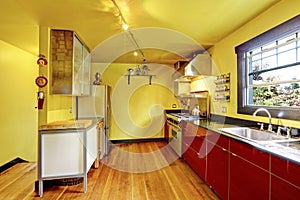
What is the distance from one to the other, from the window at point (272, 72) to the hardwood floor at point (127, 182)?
1398 millimetres

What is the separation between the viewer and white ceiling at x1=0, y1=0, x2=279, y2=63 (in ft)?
7.25

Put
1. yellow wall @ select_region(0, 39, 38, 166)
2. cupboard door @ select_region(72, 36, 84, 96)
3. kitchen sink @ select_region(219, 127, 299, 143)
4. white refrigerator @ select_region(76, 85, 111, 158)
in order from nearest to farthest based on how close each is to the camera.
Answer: kitchen sink @ select_region(219, 127, 299, 143) < cupboard door @ select_region(72, 36, 84, 96) < yellow wall @ select_region(0, 39, 38, 166) < white refrigerator @ select_region(76, 85, 111, 158)

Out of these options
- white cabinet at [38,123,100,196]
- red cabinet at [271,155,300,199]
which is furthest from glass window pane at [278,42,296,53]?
white cabinet at [38,123,100,196]

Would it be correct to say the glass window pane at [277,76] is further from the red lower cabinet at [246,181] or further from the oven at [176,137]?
the oven at [176,137]

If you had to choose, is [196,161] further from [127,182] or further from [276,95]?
[276,95]

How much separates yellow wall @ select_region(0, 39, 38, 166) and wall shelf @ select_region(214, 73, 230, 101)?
322cm

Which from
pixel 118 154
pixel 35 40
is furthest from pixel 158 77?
pixel 35 40

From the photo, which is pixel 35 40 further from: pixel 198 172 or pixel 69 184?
pixel 198 172

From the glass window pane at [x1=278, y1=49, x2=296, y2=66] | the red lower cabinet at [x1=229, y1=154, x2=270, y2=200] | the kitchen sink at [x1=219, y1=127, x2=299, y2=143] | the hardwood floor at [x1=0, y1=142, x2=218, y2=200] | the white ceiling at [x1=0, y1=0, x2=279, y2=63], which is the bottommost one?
the hardwood floor at [x1=0, y1=142, x2=218, y2=200]

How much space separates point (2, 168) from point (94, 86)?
2.29 m

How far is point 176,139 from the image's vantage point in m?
4.25

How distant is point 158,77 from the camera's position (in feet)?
19.2

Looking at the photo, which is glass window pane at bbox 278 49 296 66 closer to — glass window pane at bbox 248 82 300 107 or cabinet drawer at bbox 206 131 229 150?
glass window pane at bbox 248 82 300 107

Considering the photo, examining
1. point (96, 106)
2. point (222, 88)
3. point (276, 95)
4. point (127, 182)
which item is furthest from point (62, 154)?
point (276, 95)
